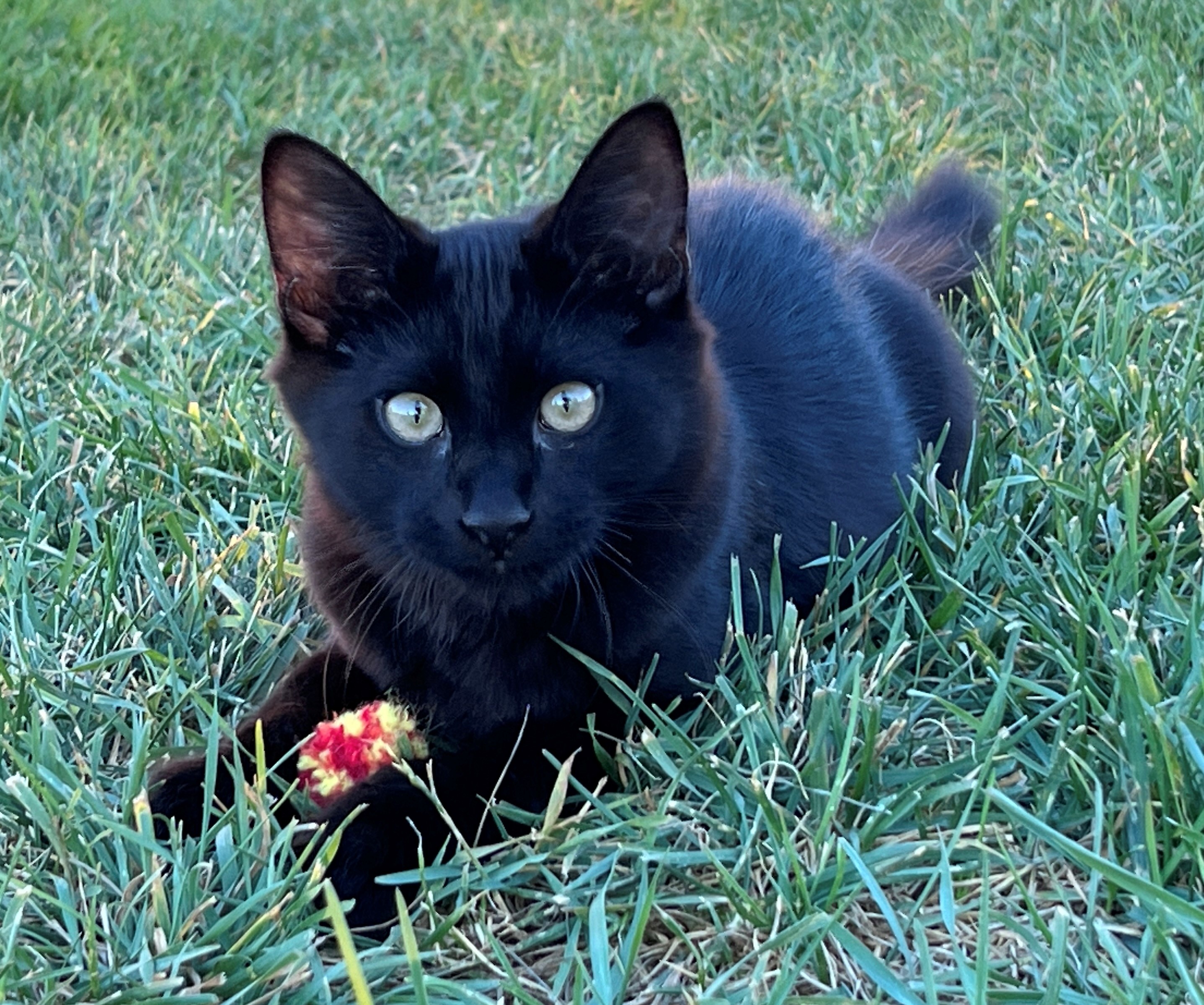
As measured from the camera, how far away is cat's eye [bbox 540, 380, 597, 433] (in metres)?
1.55

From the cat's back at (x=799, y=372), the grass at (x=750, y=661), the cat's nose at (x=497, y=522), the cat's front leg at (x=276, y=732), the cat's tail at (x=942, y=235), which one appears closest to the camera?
the grass at (x=750, y=661)

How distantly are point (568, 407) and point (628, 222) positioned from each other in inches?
9.9

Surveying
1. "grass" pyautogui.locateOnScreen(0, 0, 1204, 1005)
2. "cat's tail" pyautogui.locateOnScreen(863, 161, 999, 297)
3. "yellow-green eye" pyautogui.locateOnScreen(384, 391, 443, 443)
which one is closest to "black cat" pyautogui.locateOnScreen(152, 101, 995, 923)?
"yellow-green eye" pyautogui.locateOnScreen(384, 391, 443, 443)

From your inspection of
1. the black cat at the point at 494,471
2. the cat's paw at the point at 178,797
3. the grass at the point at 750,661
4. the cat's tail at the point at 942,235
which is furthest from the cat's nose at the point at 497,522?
the cat's tail at the point at 942,235

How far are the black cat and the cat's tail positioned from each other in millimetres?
1041

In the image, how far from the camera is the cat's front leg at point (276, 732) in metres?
1.54

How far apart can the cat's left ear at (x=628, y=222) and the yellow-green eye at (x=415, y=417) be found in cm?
23

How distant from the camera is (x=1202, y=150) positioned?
308 cm

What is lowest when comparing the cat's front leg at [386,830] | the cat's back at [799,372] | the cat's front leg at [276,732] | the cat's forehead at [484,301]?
the cat's front leg at [386,830]

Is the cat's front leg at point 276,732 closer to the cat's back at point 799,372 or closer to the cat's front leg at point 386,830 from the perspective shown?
the cat's front leg at point 386,830

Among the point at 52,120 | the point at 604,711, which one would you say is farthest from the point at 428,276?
the point at 52,120

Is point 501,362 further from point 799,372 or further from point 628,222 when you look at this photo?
point 799,372

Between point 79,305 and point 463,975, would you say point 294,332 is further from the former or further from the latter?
point 79,305

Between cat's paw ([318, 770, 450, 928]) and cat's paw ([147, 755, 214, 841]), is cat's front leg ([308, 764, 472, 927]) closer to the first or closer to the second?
cat's paw ([318, 770, 450, 928])
